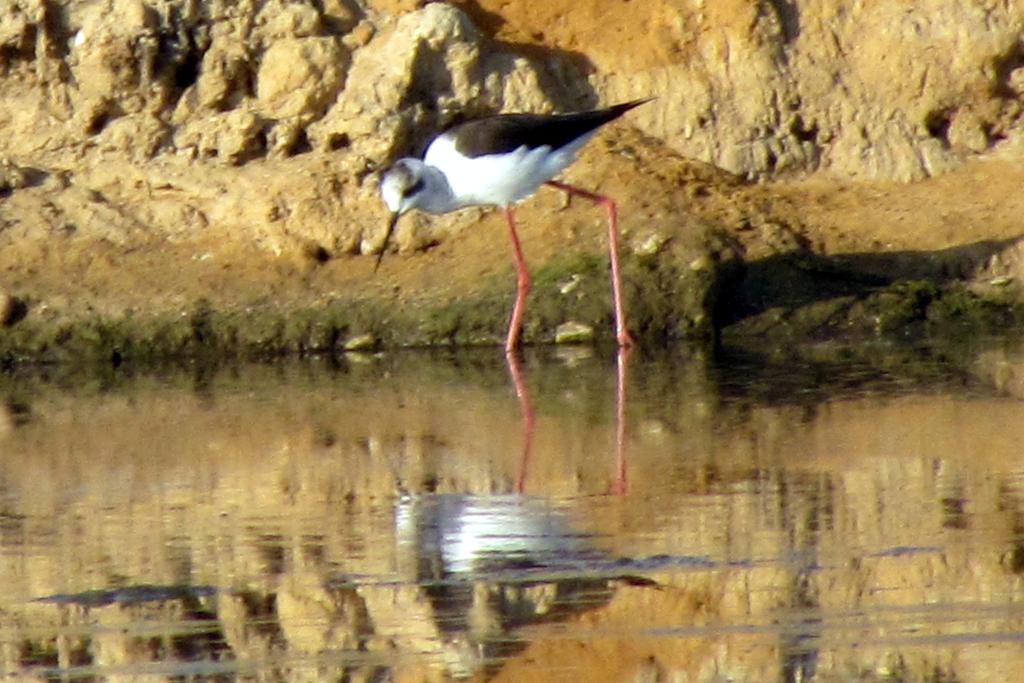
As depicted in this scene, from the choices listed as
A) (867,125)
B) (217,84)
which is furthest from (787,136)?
(217,84)

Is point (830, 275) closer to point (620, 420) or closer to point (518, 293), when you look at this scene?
point (518, 293)

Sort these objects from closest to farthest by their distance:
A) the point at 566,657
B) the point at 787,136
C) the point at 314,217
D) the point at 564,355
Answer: the point at 566,657 → the point at 564,355 → the point at 314,217 → the point at 787,136

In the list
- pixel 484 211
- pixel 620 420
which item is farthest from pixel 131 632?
pixel 484 211

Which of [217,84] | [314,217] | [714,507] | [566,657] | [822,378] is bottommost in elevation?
[566,657]

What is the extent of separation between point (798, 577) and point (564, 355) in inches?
227

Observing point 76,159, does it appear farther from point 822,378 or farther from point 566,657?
point 566,657

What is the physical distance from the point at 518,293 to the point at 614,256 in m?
0.55

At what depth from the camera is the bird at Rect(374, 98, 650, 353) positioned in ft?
36.9

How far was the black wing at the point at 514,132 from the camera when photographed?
11.2 m

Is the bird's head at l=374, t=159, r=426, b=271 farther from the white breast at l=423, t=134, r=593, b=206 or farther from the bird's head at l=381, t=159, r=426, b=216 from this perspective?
the white breast at l=423, t=134, r=593, b=206

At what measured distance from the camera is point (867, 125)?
1311cm

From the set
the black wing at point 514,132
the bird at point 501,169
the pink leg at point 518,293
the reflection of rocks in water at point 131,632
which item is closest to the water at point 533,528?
the reflection of rocks in water at point 131,632

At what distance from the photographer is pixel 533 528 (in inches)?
257

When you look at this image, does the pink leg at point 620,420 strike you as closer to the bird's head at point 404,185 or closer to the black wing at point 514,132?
the black wing at point 514,132
